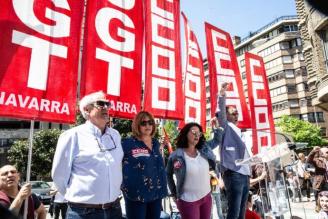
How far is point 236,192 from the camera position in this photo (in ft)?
15.3

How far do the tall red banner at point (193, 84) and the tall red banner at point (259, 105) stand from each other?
1647mm

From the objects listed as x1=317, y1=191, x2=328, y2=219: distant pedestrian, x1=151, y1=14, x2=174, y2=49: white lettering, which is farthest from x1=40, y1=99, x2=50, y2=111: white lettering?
x1=317, y1=191, x2=328, y2=219: distant pedestrian

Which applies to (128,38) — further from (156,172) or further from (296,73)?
(296,73)

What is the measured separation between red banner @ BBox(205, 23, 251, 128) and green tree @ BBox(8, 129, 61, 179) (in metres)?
28.1

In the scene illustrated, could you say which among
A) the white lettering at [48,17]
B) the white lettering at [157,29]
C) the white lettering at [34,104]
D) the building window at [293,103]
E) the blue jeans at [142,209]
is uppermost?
the building window at [293,103]

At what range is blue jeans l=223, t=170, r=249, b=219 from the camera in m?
4.64

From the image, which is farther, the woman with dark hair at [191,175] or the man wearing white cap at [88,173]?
the woman with dark hair at [191,175]

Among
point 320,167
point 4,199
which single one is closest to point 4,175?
point 4,199

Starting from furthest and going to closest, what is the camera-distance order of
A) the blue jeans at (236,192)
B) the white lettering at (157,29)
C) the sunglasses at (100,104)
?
the white lettering at (157,29)
the blue jeans at (236,192)
the sunglasses at (100,104)

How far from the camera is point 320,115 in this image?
58938 millimetres

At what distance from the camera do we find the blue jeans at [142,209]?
3.54 m

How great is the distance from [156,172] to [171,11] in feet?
13.4

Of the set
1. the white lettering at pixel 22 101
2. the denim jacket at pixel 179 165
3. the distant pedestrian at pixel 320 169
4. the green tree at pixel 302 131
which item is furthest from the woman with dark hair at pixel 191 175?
the green tree at pixel 302 131

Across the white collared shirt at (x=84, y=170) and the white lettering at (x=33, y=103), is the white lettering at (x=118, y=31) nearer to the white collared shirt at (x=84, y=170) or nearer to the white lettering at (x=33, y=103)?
the white lettering at (x=33, y=103)
